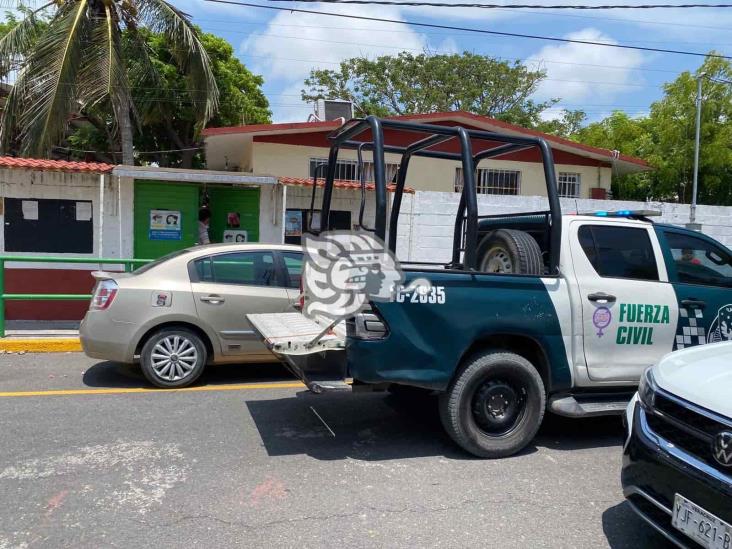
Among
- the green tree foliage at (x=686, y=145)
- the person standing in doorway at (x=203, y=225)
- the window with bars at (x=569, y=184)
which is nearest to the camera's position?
the person standing in doorway at (x=203, y=225)

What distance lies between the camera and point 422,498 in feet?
12.5

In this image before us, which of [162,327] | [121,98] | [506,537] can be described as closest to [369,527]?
[506,537]

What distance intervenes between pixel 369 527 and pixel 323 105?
13.5m

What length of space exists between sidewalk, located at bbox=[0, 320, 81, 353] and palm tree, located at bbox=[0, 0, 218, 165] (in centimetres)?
520

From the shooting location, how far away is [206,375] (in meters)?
6.89

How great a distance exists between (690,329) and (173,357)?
15.6 ft

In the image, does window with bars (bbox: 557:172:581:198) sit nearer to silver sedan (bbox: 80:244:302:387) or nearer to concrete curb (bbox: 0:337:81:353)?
silver sedan (bbox: 80:244:302:387)

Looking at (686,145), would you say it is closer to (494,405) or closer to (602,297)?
(602,297)

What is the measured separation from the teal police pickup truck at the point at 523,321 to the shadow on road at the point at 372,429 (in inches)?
17.8

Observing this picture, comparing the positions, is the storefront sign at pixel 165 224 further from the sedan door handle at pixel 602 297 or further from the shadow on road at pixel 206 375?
the sedan door handle at pixel 602 297

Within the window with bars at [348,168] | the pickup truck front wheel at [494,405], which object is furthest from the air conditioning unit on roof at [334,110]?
the pickup truck front wheel at [494,405]

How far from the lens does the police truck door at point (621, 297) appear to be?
4680 mm

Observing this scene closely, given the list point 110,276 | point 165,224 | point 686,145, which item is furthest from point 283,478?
point 686,145

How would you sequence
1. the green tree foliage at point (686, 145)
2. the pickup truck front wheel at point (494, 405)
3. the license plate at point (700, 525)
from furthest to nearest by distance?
the green tree foliage at point (686, 145)
the pickup truck front wheel at point (494, 405)
the license plate at point (700, 525)
